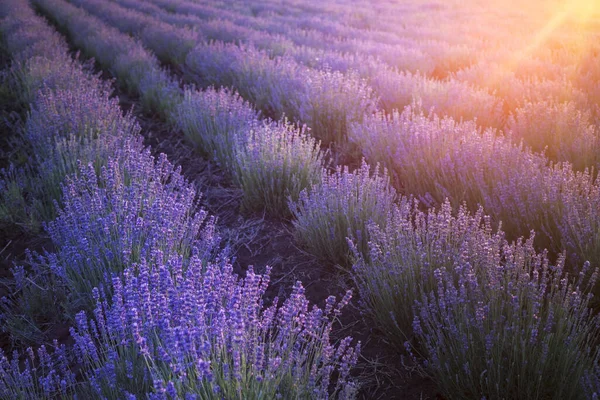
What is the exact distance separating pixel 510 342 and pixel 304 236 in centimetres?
158

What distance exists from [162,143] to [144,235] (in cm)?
287

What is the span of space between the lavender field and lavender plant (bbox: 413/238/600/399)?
1cm

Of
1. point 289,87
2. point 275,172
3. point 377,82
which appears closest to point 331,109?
point 289,87

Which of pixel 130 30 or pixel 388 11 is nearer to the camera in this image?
pixel 130 30

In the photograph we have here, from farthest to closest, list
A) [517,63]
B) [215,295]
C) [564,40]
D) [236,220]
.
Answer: [564,40] < [517,63] < [236,220] < [215,295]

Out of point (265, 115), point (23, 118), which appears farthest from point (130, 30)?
point (265, 115)

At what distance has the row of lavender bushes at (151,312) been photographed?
5.27ft

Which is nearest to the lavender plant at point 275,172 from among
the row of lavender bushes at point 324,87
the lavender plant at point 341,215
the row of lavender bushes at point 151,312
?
the lavender plant at point 341,215

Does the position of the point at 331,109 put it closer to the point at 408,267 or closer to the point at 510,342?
the point at 408,267

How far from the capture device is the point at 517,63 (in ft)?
21.1

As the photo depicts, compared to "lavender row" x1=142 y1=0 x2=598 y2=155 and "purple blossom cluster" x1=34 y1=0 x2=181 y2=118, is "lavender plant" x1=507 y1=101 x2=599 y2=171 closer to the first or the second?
"lavender row" x1=142 y1=0 x2=598 y2=155

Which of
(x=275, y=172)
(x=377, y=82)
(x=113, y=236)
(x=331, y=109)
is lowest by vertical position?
(x=113, y=236)

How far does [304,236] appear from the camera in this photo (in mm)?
3178

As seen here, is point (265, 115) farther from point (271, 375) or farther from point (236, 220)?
point (271, 375)
